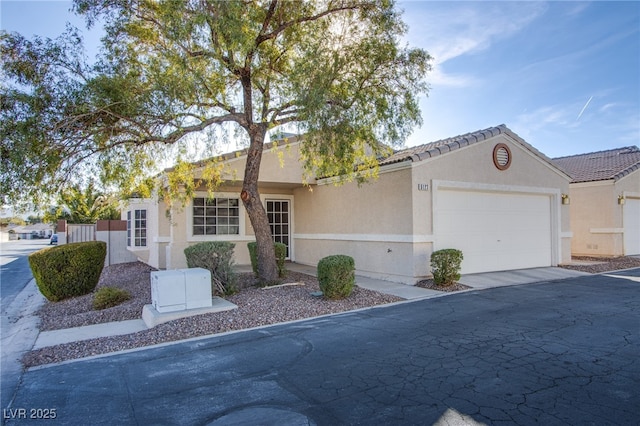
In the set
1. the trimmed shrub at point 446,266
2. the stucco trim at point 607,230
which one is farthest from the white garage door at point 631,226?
the trimmed shrub at point 446,266

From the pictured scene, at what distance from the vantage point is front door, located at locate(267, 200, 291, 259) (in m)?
16.3

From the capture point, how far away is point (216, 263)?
9.39m

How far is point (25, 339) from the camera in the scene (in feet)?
23.0

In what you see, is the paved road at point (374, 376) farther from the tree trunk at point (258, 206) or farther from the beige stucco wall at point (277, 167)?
the beige stucco wall at point (277, 167)

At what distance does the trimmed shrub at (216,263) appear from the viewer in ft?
30.3

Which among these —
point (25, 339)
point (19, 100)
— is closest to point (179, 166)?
point (19, 100)

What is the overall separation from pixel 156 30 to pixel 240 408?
28.5ft

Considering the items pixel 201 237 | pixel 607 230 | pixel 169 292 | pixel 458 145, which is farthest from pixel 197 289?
pixel 607 230

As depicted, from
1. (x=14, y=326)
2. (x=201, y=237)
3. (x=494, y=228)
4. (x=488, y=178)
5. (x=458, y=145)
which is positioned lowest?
(x=14, y=326)

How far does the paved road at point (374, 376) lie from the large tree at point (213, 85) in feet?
13.9

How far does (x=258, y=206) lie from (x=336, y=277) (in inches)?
117

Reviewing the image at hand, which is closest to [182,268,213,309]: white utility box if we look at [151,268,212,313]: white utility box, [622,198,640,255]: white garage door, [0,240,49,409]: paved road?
[151,268,212,313]: white utility box

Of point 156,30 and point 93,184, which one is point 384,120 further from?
point 93,184

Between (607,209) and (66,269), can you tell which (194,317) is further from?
(607,209)
